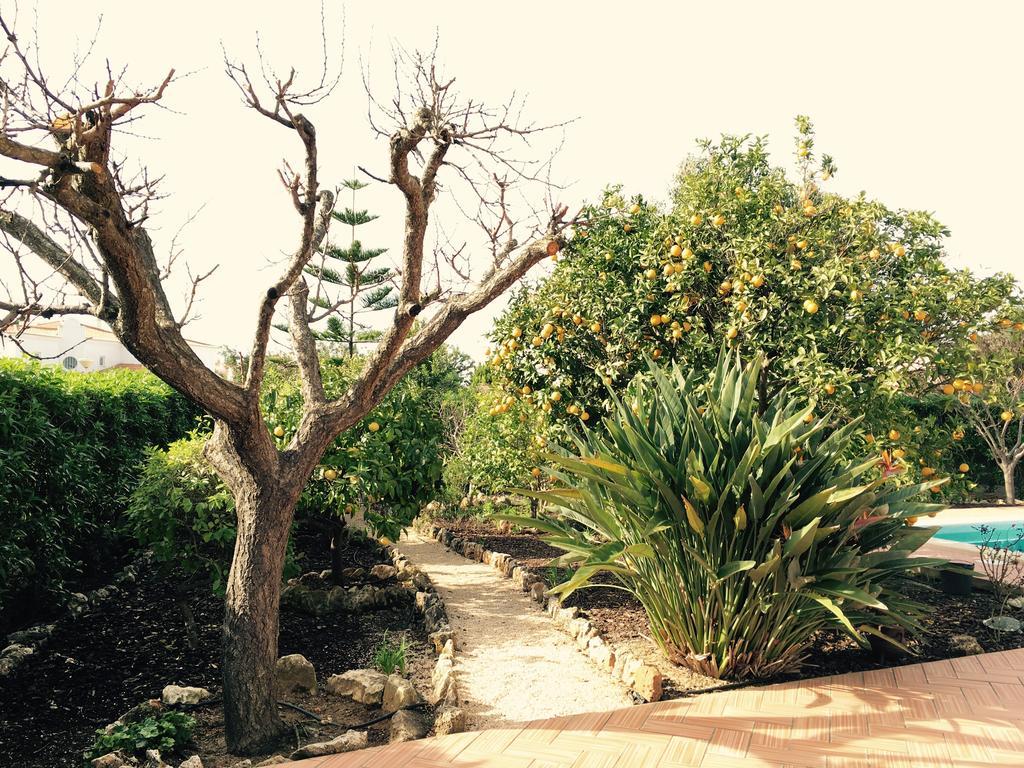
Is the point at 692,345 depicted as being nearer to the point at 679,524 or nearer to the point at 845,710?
the point at 679,524

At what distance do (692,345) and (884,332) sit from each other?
1316 mm

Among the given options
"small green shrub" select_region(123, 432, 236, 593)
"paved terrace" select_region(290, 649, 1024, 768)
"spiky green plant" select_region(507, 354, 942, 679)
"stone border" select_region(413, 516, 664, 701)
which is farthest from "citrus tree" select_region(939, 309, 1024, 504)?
"small green shrub" select_region(123, 432, 236, 593)

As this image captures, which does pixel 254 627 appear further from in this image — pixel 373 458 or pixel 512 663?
pixel 373 458

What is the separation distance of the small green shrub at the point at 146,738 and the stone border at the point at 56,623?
1.53m

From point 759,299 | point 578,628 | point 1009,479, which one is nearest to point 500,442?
point 578,628

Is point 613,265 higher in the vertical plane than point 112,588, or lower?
higher

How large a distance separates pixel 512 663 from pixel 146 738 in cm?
198

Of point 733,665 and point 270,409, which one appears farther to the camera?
point 270,409

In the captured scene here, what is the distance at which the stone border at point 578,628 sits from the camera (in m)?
3.70

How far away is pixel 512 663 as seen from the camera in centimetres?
428

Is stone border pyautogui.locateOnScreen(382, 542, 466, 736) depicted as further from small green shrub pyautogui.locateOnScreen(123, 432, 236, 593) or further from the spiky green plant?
small green shrub pyautogui.locateOnScreen(123, 432, 236, 593)

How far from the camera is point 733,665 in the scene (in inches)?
150

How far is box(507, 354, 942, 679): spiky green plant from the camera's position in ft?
11.5

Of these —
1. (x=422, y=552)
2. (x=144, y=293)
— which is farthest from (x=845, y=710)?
(x=422, y=552)
